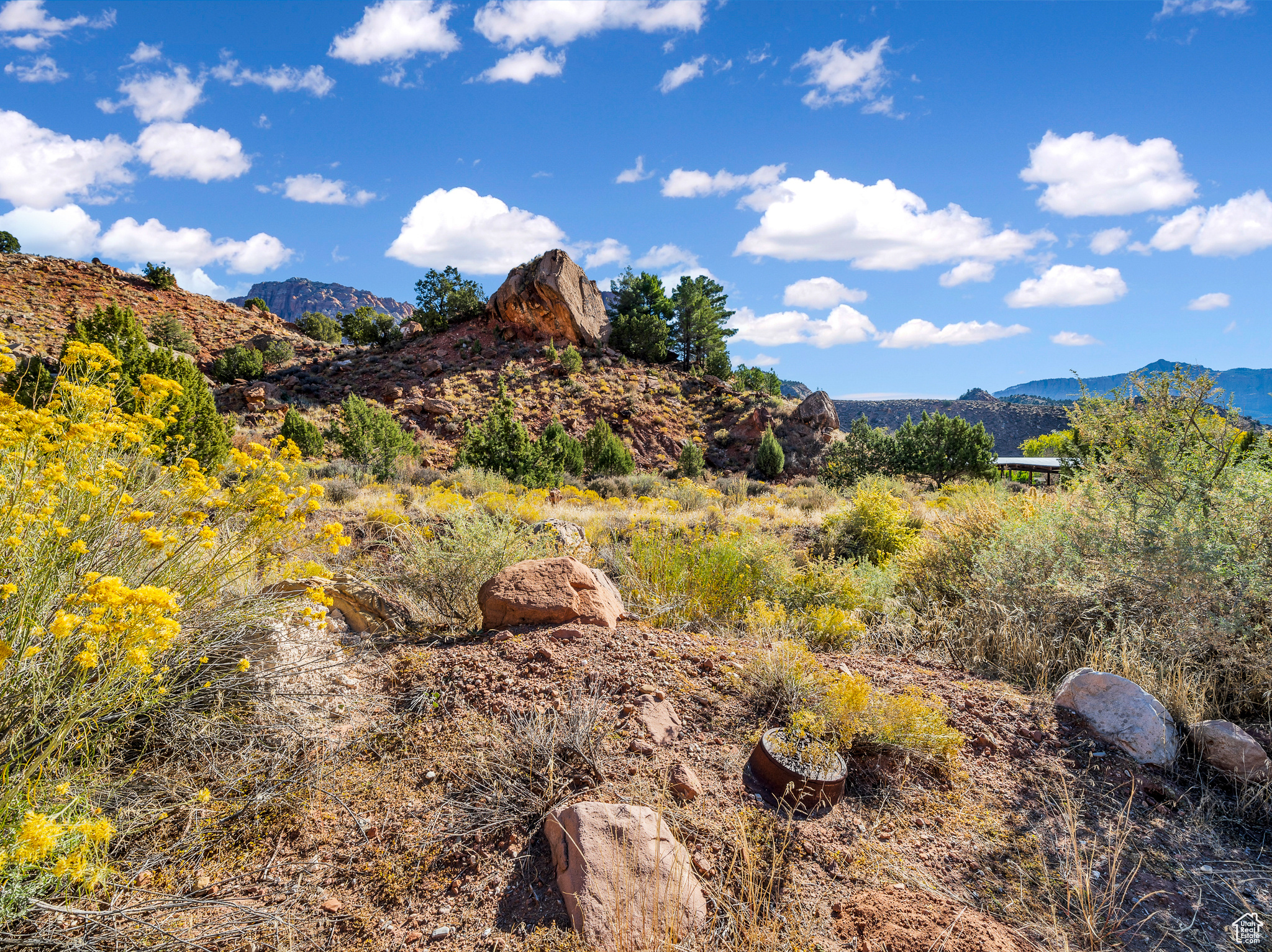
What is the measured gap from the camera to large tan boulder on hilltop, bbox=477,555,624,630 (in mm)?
3818

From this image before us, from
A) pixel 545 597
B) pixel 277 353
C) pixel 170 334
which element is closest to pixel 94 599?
pixel 545 597

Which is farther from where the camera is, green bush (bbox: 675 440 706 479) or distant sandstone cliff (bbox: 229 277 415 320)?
distant sandstone cliff (bbox: 229 277 415 320)

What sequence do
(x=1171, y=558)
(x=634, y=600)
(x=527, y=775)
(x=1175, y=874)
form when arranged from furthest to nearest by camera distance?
(x=634, y=600)
(x=1171, y=558)
(x=527, y=775)
(x=1175, y=874)

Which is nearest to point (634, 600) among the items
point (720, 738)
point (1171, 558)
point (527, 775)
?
point (720, 738)

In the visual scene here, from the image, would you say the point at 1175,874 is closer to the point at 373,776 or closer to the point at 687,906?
the point at 687,906

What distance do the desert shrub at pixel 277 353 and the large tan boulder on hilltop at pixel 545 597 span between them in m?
32.7

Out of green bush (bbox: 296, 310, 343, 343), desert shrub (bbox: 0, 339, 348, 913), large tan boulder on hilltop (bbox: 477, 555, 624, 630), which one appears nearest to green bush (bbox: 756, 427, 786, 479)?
large tan boulder on hilltop (bbox: 477, 555, 624, 630)

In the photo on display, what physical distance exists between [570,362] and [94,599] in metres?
31.3

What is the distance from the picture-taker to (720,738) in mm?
2881

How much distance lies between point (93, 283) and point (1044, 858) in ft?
145

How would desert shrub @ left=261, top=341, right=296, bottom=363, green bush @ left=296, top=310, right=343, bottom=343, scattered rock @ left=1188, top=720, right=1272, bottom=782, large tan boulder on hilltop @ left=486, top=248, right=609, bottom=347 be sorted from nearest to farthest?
scattered rock @ left=1188, top=720, right=1272, bottom=782 < desert shrub @ left=261, top=341, right=296, bottom=363 < large tan boulder on hilltop @ left=486, top=248, right=609, bottom=347 < green bush @ left=296, top=310, right=343, bottom=343

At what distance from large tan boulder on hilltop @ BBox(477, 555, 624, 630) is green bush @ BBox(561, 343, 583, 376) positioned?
29101 millimetres

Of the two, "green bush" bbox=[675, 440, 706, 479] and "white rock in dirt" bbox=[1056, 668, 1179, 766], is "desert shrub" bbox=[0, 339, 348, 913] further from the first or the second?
"green bush" bbox=[675, 440, 706, 479]

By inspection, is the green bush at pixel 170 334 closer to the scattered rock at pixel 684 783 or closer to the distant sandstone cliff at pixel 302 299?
the scattered rock at pixel 684 783
